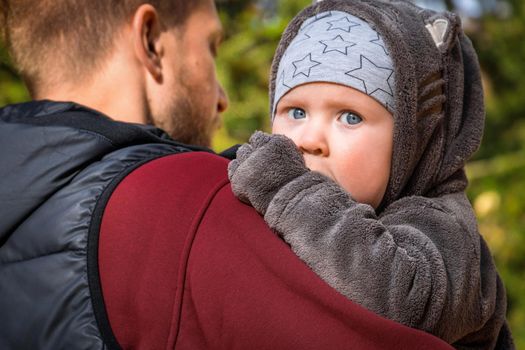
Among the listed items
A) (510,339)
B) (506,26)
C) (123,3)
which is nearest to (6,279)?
(123,3)

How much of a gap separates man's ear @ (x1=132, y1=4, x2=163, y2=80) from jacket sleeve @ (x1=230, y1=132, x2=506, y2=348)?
25.5 inches

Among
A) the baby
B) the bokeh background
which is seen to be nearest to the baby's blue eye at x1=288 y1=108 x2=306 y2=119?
the baby

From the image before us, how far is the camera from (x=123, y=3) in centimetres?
208

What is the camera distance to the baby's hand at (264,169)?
1.50 m

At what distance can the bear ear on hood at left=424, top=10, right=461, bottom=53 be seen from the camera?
1734 mm

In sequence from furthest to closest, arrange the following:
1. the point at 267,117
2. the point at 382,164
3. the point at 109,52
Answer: the point at 267,117, the point at 109,52, the point at 382,164

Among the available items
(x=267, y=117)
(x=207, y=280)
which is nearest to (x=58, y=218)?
(x=207, y=280)

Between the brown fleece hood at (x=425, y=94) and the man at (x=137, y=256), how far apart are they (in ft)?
1.11

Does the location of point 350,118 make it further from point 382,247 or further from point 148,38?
point 148,38

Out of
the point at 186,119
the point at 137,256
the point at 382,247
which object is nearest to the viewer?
the point at 382,247

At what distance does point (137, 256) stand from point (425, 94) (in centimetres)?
62

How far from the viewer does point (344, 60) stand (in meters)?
1.63

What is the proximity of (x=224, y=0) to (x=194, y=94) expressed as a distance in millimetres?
3109

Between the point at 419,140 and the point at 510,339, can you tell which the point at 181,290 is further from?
the point at 510,339
